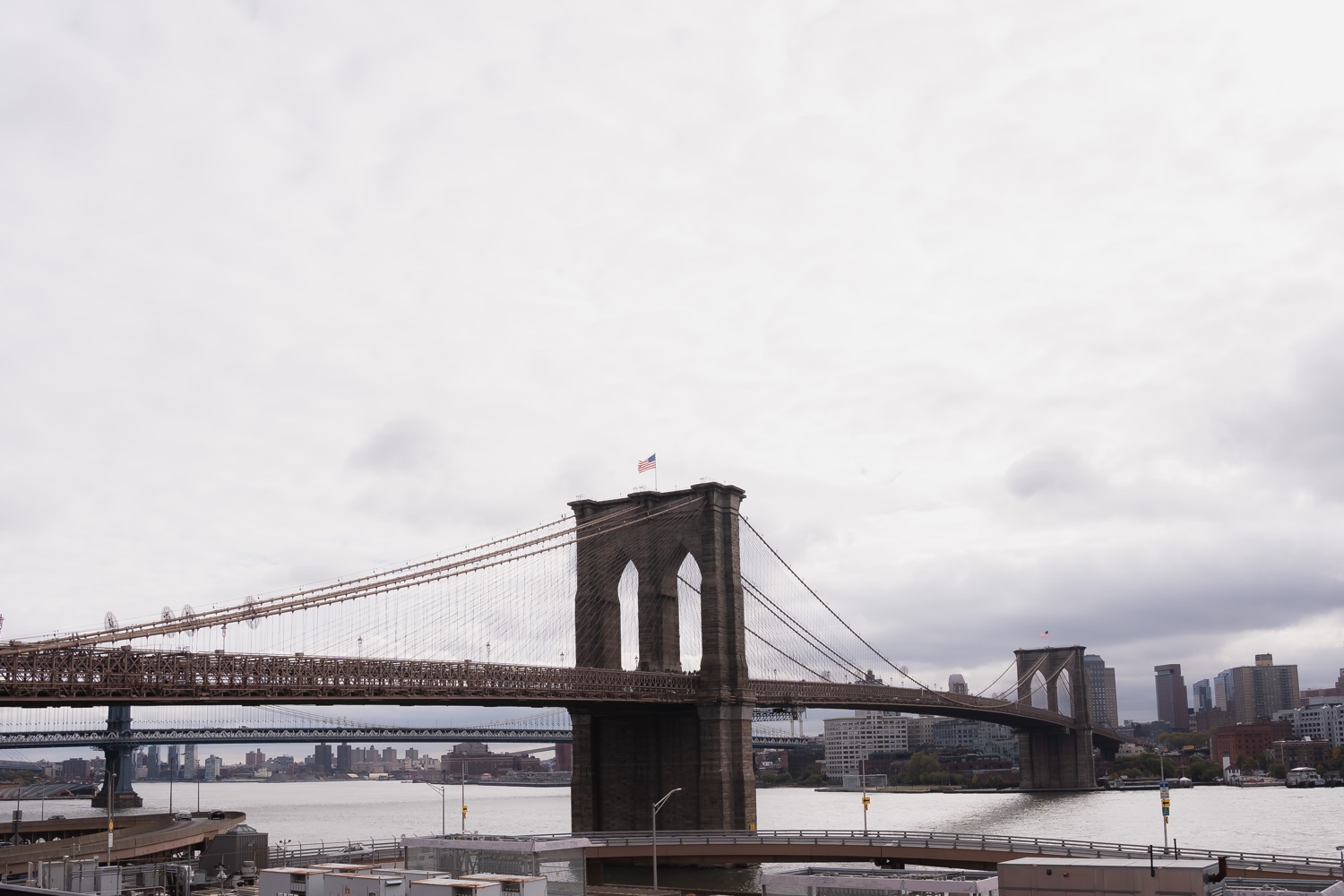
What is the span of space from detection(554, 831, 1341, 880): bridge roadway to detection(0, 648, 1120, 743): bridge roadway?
747 centimetres

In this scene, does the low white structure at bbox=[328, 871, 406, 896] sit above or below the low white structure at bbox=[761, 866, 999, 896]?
above

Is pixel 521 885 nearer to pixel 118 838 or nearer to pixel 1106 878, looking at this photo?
pixel 1106 878

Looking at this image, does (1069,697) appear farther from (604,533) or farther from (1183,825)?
(604,533)

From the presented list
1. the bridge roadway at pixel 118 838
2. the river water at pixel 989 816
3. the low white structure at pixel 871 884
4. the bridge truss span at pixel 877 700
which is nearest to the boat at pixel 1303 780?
the river water at pixel 989 816

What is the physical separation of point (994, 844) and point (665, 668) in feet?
88.1

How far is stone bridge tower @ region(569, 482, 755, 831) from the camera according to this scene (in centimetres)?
6931

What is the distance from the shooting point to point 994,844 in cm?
5125

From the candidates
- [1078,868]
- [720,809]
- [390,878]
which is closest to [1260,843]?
[720,809]

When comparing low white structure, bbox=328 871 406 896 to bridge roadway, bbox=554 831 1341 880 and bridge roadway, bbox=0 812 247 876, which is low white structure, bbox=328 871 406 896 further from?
bridge roadway, bbox=554 831 1341 880

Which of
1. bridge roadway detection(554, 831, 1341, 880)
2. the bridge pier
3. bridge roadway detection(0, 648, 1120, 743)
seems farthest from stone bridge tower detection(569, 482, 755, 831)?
the bridge pier

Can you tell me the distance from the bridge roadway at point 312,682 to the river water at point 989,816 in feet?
83.8

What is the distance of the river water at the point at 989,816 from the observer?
80188 millimetres

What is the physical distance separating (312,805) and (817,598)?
111 metres

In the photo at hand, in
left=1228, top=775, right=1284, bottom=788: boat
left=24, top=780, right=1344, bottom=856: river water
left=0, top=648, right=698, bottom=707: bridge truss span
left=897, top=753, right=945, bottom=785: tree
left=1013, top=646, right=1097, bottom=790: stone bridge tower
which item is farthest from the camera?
left=897, top=753, right=945, bottom=785: tree
